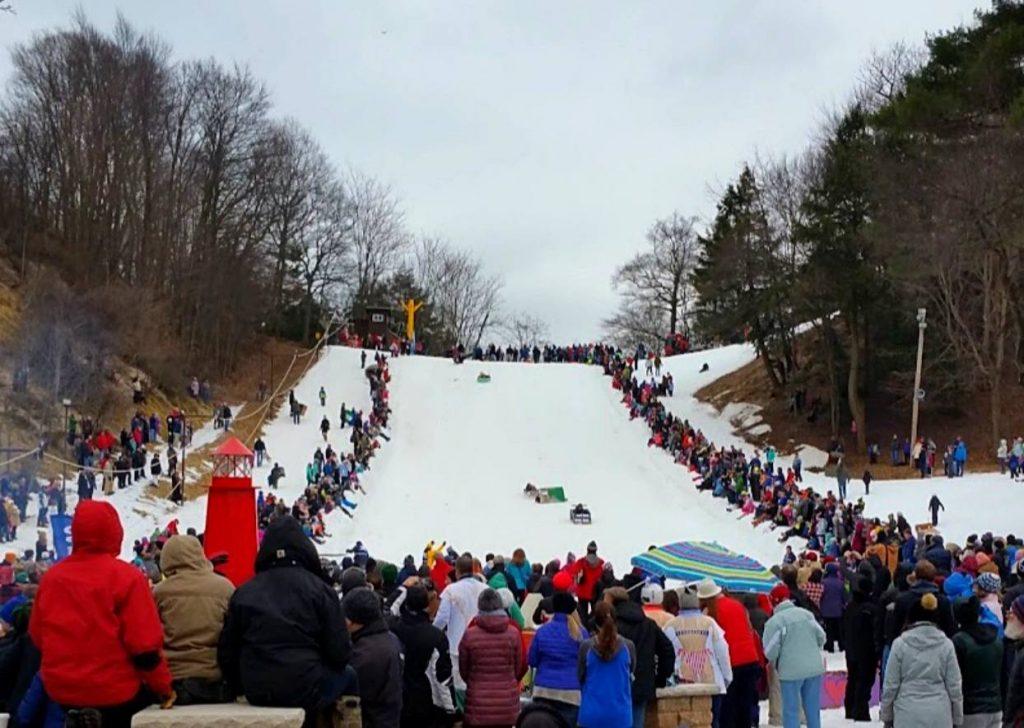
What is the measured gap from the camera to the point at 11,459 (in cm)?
2425

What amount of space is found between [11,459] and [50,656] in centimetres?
2117

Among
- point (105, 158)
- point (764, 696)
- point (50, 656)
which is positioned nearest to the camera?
point (50, 656)

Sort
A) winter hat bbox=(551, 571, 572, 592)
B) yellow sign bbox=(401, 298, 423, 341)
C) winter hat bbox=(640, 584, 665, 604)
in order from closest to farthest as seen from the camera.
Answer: winter hat bbox=(640, 584, 665, 604), winter hat bbox=(551, 571, 572, 592), yellow sign bbox=(401, 298, 423, 341)

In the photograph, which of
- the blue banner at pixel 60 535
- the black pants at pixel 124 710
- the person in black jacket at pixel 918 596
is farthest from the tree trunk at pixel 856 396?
the black pants at pixel 124 710

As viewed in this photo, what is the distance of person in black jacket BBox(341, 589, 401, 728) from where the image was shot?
6.23 meters

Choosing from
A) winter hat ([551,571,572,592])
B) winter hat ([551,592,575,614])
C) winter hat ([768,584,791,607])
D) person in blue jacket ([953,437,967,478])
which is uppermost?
person in blue jacket ([953,437,967,478])

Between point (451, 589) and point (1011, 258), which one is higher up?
point (1011, 258)

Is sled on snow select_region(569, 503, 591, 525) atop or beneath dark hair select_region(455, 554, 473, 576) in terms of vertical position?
beneath

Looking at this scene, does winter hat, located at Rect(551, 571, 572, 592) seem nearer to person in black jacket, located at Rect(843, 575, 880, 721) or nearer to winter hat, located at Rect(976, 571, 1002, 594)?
person in black jacket, located at Rect(843, 575, 880, 721)

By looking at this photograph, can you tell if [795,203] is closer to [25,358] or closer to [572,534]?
[572,534]

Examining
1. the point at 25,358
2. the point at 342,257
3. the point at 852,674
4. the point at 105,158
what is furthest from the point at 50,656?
the point at 342,257

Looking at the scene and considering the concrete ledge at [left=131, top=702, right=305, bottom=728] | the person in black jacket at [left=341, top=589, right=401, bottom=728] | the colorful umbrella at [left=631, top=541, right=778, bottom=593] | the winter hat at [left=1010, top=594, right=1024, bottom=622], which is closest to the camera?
the concrete ledge at [left=131, top=702, right=305, bottom=728]

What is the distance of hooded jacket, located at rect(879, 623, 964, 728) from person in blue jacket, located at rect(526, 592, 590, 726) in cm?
198

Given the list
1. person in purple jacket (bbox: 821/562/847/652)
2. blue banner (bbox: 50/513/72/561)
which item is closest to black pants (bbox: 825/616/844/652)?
person in purple jacket (bbox: 821/562/847/652)
